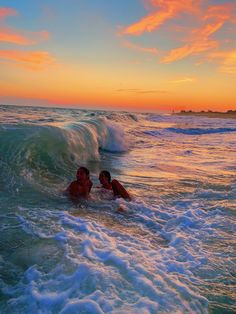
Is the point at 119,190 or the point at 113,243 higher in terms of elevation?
the point at 119,190

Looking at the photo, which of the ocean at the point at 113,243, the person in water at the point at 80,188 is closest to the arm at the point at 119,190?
the ocean at the point at 113,243

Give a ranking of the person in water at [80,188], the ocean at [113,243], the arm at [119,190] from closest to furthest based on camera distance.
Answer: the ocean at [113,243]
the person in water at [80,188]
the arm at [119,190]

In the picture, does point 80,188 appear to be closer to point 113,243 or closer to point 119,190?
point 119,190

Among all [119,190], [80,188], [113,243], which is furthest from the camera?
[119,190]

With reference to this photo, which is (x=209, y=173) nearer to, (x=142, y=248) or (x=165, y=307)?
(x=142, y=248)

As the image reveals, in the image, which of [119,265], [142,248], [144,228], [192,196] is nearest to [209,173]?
[192,196]

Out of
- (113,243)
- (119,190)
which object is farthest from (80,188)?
(113,243)

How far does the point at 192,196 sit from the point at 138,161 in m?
5.05

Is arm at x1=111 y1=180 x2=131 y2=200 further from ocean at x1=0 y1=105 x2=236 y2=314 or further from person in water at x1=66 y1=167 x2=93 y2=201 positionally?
person in water at x1=66 y1=167 x2=93 y2=201

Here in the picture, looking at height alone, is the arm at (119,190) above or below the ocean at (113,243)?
above

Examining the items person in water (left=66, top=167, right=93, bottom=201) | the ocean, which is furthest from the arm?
person in water (left=66, top=167, right=93, bottom=201)

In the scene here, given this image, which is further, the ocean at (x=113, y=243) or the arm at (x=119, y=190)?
the arm at (x=119, y=190)

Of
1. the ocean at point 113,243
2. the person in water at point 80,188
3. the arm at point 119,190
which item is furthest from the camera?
the arm at point 119,190

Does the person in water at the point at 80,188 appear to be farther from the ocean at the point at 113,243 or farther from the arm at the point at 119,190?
the arm at the point at 119,190
